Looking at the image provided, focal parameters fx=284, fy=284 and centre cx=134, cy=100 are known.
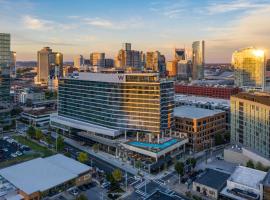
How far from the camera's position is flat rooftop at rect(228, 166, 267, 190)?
63.4 metres

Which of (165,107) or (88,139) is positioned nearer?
(165,107)

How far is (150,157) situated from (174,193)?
1889cm

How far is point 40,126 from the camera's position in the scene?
5266 inches

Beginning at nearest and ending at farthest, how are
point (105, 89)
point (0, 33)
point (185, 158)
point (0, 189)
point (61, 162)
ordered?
1. point (0, 189)
2. point (61, 162)
3. point (185, 158)
4. point (105, 89)
5. point (0, 33)

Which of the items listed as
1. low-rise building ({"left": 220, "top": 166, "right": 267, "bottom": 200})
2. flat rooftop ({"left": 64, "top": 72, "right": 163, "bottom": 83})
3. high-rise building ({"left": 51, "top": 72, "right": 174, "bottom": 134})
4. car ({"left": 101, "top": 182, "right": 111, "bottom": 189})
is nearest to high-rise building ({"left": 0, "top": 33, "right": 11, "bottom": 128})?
high-rise building ({"left": 51, "top": 72, "right": 174, "bottom": 134})

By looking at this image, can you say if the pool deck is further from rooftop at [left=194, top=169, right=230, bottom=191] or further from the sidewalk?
rooftop at [left=194, top=169, right=230, bottom=191]

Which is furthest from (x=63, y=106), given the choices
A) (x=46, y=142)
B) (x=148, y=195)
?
(x=148, y=195)

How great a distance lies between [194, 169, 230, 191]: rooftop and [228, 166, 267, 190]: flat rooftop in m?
2.52

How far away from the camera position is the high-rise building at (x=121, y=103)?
91500 mm

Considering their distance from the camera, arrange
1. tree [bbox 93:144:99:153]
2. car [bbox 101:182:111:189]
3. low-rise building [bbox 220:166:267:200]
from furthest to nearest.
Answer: tree [bbox 93:144:99:153] → car [bbox 101:182:111:189] → low-rise building [bbox 220:166:267:200]

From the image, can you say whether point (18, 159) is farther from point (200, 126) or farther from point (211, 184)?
point (200, 126)

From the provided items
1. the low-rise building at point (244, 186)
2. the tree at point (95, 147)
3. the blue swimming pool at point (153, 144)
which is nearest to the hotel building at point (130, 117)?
the blue swimming pool at point (153, 144)

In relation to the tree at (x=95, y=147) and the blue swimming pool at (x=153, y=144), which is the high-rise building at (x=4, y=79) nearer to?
the tree at (x=95, y=147)

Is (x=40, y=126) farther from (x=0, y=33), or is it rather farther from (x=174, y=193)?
(x=174, y=193)
